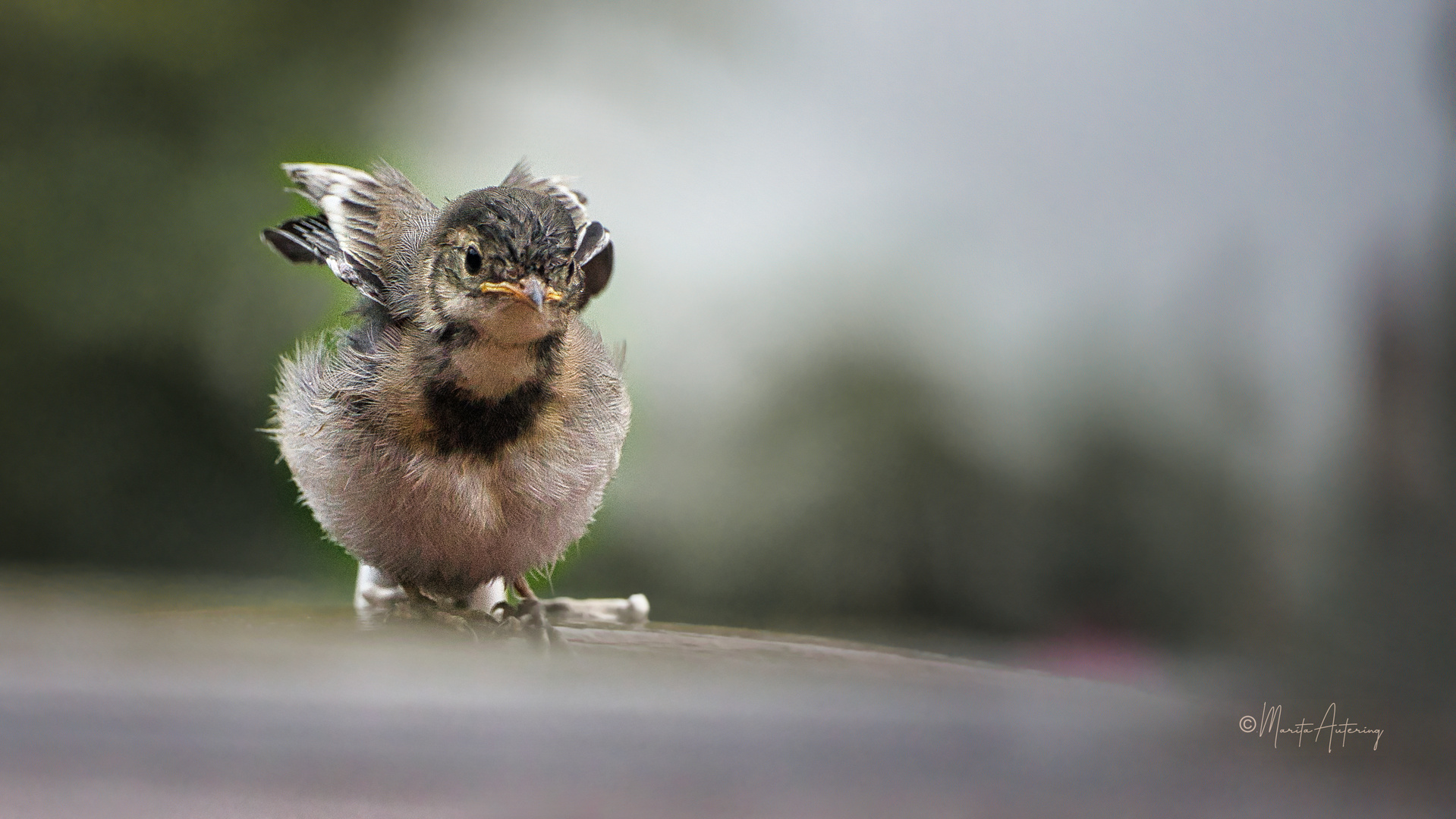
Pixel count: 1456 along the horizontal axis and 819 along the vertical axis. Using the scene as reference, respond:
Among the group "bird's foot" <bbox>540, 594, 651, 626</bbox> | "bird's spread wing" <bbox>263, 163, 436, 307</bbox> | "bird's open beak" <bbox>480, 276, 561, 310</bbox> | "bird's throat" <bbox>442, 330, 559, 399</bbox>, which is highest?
"bird's spread wing" <bbox>263, 163, 436, 307</bbox>

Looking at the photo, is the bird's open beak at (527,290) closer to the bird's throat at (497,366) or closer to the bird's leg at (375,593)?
the bird's throat at (497,366)

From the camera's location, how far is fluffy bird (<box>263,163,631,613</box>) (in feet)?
3.39

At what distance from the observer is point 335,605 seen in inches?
41.6

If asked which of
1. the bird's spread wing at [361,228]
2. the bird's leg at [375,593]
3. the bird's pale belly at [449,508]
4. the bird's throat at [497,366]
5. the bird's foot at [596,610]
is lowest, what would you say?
the bird's foot at [596,610]

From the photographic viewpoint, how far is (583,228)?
115cm

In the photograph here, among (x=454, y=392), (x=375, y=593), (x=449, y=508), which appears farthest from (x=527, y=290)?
(x=375, y=593)

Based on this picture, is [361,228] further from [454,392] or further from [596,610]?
[596,610]

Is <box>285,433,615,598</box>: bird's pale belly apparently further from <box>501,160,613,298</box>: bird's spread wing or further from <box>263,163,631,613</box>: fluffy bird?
<box>501,160,613,298</box>: bird's spread wing

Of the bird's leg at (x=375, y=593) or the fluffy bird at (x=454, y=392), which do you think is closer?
the fluffy bird at (x=454, y=392)

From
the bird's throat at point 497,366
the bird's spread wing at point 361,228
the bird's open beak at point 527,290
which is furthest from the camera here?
the bird's spread wing at point 361,228

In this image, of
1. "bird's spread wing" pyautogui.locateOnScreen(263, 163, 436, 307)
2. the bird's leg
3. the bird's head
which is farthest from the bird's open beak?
the bird's leg

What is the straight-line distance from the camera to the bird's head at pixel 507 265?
997 millimetres

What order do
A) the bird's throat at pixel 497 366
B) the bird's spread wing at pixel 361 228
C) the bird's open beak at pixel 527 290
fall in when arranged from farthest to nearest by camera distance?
the bird's spread wing at pixel 361 228
the bird's throat at pixel 497 366
the bird's open beak at pixel 527 290

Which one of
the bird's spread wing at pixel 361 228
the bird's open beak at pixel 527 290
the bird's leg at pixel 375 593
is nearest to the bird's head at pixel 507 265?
the bird's open beak at pixel 527 290
